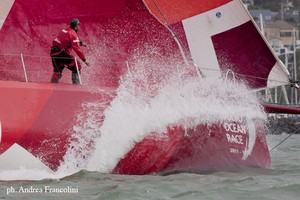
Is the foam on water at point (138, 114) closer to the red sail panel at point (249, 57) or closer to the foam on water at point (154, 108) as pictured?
the foam on water at point (154, 108)

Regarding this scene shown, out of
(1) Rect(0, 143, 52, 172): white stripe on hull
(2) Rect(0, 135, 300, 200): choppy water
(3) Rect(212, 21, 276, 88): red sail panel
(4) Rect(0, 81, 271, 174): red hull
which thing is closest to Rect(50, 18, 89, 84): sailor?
(4) Rect(0, 81, 271, 174): red hull

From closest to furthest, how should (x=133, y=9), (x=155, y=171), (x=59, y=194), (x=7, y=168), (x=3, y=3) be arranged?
(x=59, y=194) < (x=7, y=168) < (x=155, y=171) < (x=3, y=3) < (x=133, y=9)

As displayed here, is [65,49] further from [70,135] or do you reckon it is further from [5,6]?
[70,135]

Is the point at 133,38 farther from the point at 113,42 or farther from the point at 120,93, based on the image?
the point at 120,93

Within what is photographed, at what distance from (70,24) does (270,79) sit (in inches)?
79.8

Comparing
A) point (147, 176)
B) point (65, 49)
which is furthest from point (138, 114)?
point (65, 49)

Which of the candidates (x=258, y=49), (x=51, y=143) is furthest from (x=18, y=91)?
(x=258, y=49)

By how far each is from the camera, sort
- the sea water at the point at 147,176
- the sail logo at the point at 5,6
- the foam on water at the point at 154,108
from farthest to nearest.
Answer: the sail logo at the point at 5,6 → the foam on water at the point at 154,108 → the sea water at the point at 147,176

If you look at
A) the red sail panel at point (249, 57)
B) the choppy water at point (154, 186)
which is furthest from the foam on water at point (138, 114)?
the red sail panel at point (249, 57)

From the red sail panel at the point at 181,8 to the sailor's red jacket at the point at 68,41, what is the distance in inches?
47.3

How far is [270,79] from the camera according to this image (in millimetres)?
9312

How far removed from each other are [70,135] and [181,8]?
7.12 ft

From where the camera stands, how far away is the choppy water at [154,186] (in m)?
6.85

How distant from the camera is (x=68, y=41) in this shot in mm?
8391
